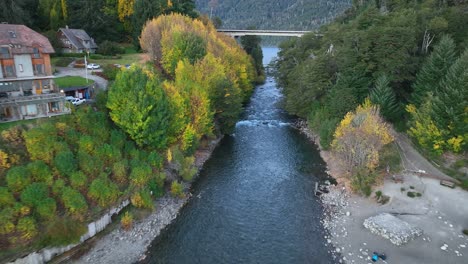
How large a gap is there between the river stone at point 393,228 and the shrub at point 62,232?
29.8 m

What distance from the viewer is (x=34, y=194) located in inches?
1239

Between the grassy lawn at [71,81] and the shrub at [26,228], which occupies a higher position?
the grassy lawn at [71,81]

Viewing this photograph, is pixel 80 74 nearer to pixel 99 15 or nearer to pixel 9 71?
pixel 9 71

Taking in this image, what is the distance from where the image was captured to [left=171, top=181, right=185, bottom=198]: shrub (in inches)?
1614

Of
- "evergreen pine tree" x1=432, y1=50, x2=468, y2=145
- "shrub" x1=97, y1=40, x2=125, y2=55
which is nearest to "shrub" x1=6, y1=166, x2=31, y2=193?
"evergreen pine tree" x1=432, y1=50, x2=468, y2=145

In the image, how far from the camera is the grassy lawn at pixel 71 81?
53000 mm

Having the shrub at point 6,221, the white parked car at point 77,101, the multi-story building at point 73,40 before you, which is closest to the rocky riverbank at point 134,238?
the shrub at point 6,221

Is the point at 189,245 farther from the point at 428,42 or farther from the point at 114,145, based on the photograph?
the point at 428,42

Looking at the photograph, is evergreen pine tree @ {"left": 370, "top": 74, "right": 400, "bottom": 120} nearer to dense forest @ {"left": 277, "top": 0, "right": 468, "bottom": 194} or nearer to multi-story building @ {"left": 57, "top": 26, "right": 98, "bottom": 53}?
dense forest @ {"left": 277, "top": 0, "right": 468, "bottom": 194}

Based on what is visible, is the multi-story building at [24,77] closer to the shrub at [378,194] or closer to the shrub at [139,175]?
the shrub at [139,175]

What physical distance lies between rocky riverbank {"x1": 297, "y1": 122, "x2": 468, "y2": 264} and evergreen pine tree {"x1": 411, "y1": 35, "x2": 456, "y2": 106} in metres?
Result: 12.8

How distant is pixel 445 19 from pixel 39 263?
7050cm

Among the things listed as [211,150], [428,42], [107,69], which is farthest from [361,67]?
[107,69]

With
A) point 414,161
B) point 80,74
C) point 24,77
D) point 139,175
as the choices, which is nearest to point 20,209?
point 139,175
